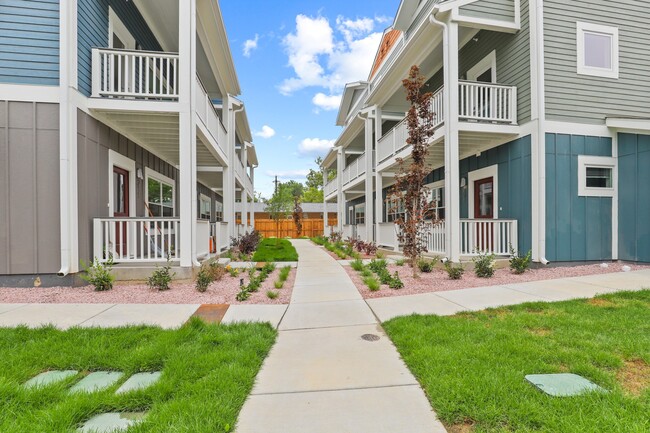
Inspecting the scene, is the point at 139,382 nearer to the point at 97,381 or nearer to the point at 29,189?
the point at 97,381

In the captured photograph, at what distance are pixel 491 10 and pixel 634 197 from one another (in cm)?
560

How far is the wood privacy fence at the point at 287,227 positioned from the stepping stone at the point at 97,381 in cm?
2474

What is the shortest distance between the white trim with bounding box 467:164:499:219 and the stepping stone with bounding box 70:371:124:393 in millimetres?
8925

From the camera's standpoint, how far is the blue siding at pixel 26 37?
19.1 feet

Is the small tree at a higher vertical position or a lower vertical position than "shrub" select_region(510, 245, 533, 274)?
higher


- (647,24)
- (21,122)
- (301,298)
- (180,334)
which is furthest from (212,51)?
(647,24)

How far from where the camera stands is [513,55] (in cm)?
841

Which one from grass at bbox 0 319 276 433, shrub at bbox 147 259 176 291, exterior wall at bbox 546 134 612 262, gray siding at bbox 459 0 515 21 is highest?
gray siding at bbox 459 0 515 21

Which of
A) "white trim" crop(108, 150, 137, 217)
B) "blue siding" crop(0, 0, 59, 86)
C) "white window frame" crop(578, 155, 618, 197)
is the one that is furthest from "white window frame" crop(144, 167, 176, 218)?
"white window frame" crop(578, 155, 618, 197)

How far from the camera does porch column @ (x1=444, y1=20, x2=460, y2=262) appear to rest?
7.68m

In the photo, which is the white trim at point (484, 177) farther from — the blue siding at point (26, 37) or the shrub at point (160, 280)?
the blue siding at point (26, 37)

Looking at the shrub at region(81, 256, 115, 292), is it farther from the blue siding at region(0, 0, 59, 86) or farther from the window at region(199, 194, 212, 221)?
the window at region(199, 194, 212, 221)

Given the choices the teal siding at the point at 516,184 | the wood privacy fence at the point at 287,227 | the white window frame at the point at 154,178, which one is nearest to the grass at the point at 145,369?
the white window frame at the point at 154,178

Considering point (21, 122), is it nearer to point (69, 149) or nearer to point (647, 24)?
point (69, 149)
